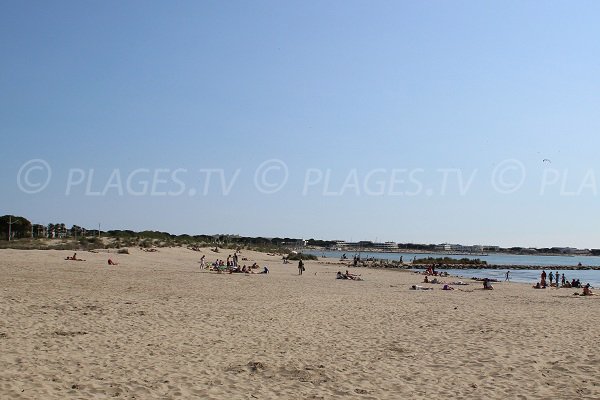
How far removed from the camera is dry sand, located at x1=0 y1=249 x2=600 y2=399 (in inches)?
331

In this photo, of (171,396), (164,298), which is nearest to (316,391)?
(171,396)

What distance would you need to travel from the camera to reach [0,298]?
52.6ft

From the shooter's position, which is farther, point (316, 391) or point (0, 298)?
point (0, 298)

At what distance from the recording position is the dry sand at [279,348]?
331 inches

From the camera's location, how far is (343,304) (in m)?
20.2

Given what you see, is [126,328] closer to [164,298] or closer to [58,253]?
[164,298]

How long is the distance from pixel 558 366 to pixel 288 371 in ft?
17.8

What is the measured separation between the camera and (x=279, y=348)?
37.5 ft

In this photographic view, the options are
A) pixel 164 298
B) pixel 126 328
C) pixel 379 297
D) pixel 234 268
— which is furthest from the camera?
pixel 234 268

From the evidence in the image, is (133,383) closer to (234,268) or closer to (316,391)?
(316,391)

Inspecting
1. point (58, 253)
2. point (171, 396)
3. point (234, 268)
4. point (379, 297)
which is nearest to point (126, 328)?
point (171, 396)

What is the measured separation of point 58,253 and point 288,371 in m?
34.7

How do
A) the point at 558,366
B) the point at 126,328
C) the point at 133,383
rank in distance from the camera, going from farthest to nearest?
the point at 126,328 → the point at 558,366 → the point at 133,383

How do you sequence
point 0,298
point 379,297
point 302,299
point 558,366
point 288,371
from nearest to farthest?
point 288,371 → point 558,366 → point 0,298 → point 302,299 → point 379,297
